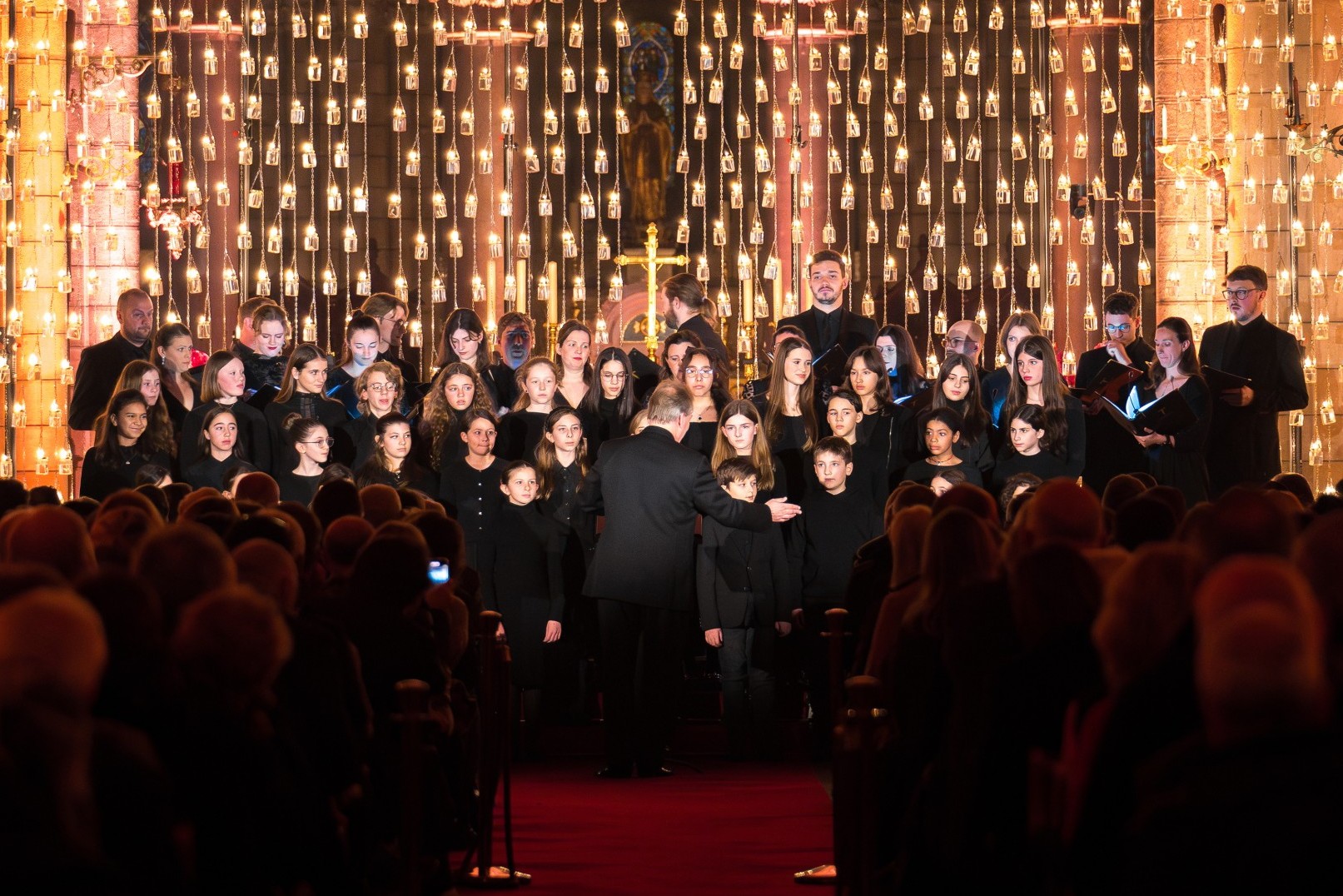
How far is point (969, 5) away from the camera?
20.2 metres

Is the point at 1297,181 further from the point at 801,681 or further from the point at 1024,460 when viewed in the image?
the point at 801,681

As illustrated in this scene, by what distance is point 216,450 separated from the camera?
32.8ft

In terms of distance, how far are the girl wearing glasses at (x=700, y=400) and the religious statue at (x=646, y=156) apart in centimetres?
1300

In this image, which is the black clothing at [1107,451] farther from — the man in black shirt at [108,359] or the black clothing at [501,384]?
the man in black shirt at [108,359]

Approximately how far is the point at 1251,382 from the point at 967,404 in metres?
2.16

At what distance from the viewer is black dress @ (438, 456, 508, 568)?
368 inches

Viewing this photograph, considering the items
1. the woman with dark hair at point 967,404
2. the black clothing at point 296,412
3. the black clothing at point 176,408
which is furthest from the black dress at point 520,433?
the woman with dark hair at point 967,404

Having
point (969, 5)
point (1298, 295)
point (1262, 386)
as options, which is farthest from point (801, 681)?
point (969, 5)

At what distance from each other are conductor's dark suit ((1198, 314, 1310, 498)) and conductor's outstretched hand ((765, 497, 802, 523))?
11.8 ft

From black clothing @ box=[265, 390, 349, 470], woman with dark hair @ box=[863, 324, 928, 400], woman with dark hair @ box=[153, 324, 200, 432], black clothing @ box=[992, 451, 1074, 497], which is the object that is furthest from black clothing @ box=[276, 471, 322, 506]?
black clothing @ box=[992, 451, 1074, 497]

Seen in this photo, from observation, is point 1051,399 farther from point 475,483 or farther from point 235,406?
point 235,406

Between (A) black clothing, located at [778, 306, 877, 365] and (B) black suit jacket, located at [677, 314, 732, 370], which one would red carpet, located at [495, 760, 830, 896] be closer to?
(B) black suit jacket, located at [677, 314, 732, 370]

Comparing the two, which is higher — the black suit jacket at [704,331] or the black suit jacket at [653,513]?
the black suit jacket at [704,331]

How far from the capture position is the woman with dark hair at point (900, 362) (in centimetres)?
1076
